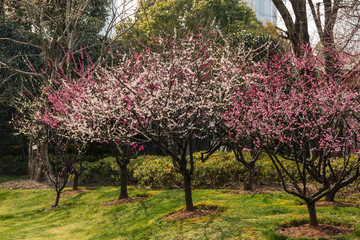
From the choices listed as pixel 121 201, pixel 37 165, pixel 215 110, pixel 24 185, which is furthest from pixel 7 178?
pixel 215 110

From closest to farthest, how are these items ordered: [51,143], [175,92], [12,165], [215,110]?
[175,92]
[215,110]
[51,143]
[12,165]

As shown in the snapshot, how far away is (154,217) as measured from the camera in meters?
7.69

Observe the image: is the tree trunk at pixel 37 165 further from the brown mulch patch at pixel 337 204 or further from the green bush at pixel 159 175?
the brown mulch patch at pixel 337 204

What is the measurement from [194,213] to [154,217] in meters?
0.99

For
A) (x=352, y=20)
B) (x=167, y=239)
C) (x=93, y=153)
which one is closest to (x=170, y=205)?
(x=167, y=239)

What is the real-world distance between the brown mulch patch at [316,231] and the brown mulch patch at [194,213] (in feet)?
6.33

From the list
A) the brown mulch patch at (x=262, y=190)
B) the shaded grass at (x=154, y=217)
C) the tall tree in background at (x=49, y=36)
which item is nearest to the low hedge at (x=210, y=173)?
the brown mulch patch at (x=262, y=190)

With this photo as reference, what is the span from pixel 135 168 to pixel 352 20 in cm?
855

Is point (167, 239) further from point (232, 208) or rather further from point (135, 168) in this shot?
point (135, 168)

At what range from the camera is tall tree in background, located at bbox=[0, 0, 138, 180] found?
43.3 feet

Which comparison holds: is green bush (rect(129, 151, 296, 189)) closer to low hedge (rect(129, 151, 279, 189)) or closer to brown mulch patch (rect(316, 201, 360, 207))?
low hedge (rect(129, 151, 279, 189))

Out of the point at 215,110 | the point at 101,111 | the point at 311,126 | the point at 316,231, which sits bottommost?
the point at 316,231

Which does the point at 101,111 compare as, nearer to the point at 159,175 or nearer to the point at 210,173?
the point at 159,175

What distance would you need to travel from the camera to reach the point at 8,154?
1988 centimetres
